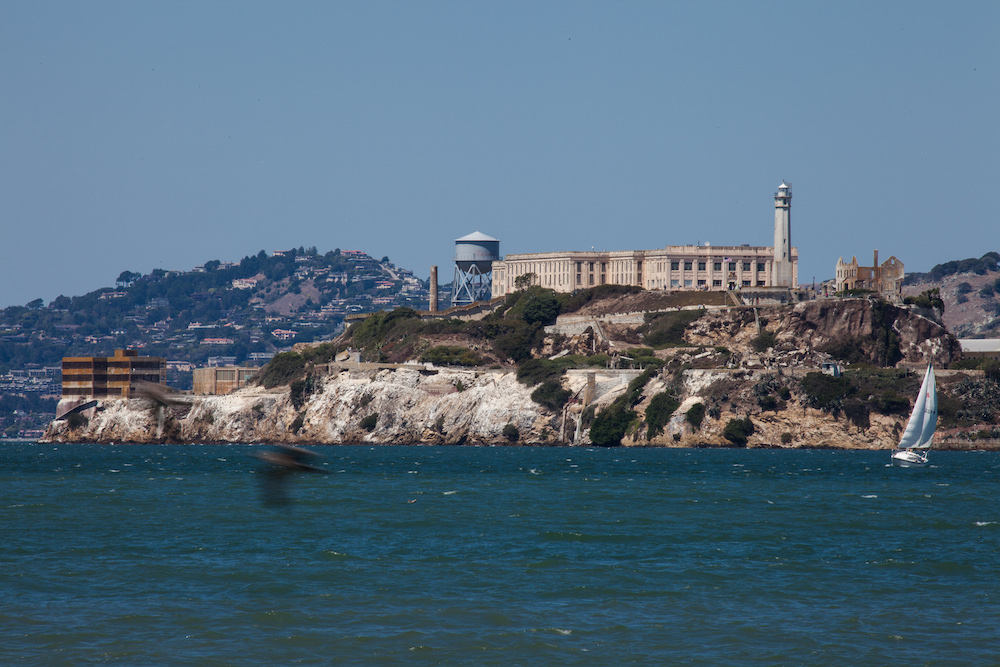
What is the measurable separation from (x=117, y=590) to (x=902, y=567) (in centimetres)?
2591

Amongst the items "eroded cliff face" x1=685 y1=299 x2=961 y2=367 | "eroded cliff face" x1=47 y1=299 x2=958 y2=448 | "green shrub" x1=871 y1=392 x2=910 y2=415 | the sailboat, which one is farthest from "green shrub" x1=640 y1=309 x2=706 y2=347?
the sailboat

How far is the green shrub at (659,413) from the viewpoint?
134 metres

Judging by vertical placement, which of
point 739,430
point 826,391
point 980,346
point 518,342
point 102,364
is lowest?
point 739,430

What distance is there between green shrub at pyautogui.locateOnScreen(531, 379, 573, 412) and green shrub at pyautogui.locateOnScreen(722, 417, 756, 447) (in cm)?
1845

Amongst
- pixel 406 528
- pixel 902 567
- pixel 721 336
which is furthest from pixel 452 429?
pixel 902 567

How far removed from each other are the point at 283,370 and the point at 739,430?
2688 inches

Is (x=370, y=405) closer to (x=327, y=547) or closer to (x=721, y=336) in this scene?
(x=721, y=336)

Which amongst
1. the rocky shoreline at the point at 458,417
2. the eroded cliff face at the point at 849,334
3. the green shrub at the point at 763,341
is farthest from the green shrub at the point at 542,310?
the green shrub at the point at 763,341

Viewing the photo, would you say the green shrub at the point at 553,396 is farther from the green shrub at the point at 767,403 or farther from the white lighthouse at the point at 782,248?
the white lighthouse at the point at 782,248

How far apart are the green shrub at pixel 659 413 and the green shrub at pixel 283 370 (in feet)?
178

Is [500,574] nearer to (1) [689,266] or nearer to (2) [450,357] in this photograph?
(2) [450,357]

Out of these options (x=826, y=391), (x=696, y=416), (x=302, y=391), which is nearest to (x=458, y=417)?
(x=302, y=391)

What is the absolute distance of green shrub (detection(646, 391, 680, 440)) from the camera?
439ft

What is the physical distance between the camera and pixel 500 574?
144 feet
